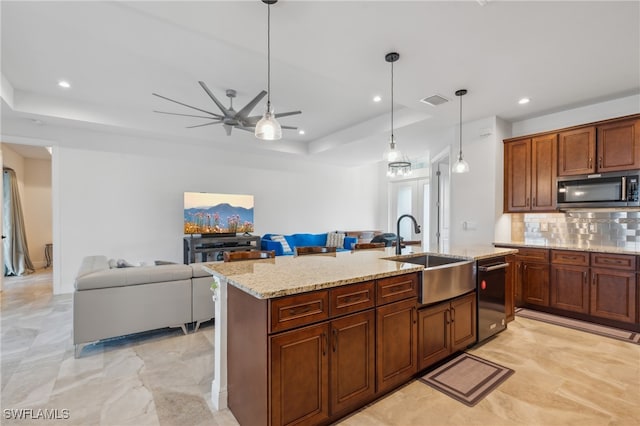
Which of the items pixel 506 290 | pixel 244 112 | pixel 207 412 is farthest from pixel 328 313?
pixel 244 112

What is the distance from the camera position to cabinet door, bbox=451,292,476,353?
255 cm

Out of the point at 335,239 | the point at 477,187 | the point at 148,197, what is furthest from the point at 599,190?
the point at 148,197

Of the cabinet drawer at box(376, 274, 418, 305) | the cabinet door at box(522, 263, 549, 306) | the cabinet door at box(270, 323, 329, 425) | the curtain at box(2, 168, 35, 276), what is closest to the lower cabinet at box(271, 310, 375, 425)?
the cabinet door at box(270, 323, 329, 425)

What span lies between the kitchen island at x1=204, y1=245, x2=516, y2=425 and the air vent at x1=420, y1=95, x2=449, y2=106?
7.94ft

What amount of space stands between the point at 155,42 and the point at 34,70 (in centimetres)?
209

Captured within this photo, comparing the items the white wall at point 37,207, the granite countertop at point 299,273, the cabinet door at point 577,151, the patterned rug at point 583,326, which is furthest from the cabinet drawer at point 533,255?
the white wall at point 37,207

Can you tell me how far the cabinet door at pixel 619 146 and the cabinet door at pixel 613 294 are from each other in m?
1.24

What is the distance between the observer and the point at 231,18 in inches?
85.0

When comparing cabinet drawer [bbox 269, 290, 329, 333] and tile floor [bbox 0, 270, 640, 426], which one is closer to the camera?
cabinet drawer [bbox 269, 290, 329, 333]

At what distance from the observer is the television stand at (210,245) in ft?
18.6

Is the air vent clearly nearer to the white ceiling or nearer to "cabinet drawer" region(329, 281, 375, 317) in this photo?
the white ceiling

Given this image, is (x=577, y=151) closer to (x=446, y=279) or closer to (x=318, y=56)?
(x=446, y=279)

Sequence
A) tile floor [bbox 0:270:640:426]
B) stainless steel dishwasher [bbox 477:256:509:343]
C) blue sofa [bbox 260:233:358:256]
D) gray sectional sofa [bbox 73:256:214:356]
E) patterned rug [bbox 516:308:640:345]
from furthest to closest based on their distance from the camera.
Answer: blue sofa [bbox 260:233:358:256]
patterned rug [bbox 516:308:640:345]
stainless steel dishwasher [bbox 477:256:509:343]
gray sectional sofa [bbox 73:256:214:356]
tile floor [bbox 0:270:640:426]

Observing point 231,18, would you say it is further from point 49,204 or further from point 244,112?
point 49,204
